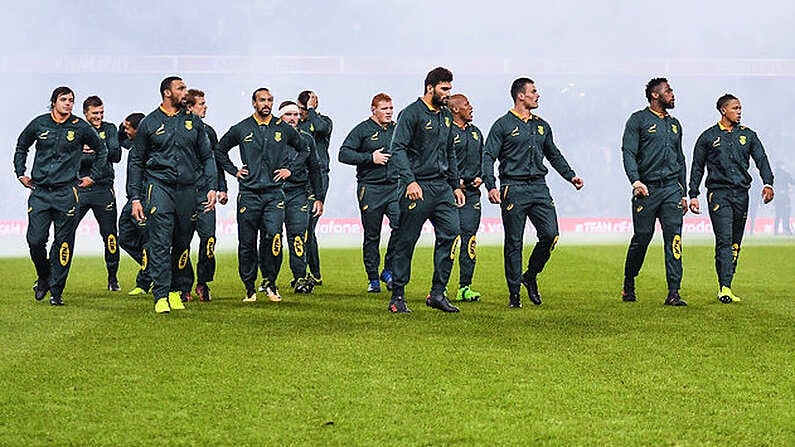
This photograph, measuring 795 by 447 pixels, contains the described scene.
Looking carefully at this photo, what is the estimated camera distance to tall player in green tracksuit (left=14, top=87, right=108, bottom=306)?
28.9 ft

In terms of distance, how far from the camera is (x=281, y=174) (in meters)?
8.98

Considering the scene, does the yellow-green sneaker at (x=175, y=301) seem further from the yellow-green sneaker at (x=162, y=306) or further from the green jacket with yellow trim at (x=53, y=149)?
the green jacket with yellow trim at (x=53, y=149)

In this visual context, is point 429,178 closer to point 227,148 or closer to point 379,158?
point 379,158

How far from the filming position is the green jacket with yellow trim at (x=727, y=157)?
30.2 ft

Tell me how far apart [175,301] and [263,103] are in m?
1.77

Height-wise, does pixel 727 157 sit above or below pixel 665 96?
below

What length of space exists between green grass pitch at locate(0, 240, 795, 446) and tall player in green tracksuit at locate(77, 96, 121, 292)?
0.90 metres

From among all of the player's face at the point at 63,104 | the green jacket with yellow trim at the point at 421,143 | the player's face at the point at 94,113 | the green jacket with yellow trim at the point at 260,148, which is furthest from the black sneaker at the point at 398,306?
the player's face at the point at 94,113

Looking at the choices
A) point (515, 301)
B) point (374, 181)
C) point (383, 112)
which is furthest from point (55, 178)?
point (515, 301)

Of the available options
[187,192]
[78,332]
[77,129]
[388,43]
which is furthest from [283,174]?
[388,43]

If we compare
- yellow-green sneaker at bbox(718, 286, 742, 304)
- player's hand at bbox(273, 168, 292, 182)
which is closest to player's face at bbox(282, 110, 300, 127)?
player's hand at bbox(273, 168, 292, 182)

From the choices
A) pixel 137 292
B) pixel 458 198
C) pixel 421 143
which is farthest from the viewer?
pixel 137 292

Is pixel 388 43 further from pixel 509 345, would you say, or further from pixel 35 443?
pixel 35 443

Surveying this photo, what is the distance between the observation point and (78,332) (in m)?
7.03
